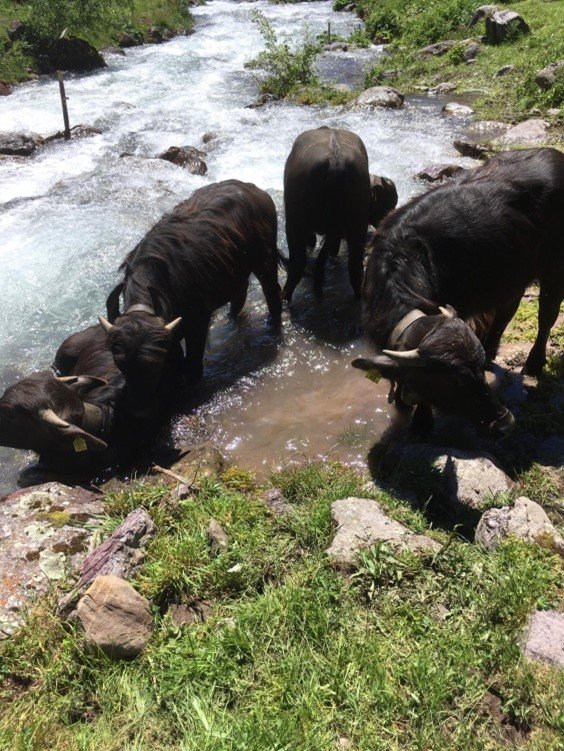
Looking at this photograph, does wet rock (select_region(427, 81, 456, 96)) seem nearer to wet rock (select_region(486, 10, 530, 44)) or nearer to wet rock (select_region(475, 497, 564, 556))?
wet rock (select_region(486, 10, 530, 44))

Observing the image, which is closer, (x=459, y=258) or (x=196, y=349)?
(x=459, y=258)

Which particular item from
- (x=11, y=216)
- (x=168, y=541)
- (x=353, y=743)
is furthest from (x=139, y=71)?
(x=353, y=743)

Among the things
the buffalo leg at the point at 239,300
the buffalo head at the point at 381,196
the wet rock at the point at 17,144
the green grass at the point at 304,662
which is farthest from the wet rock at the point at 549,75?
the green grass at the point at 304,662

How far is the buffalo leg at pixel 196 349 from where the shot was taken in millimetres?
6855

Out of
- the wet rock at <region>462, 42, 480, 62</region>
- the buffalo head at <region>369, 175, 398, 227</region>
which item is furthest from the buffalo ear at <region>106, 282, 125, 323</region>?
the wet rock at <region>462, 42, 480, 62</region>

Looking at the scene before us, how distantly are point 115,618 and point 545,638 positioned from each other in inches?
96.8

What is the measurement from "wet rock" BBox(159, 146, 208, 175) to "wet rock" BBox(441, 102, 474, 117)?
275 inches

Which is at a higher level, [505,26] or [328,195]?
[505,26]

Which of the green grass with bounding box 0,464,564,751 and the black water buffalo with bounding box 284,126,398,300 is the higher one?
the black water buffalo with bounding box 284,126,398,300

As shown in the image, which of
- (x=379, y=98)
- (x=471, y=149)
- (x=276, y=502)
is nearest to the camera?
(x=276, y=502)

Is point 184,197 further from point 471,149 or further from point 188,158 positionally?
point 471,149

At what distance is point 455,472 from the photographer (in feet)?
15.5

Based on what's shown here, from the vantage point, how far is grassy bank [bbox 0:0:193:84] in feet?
72.6

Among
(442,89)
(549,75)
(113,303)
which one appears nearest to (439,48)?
(442,89)
